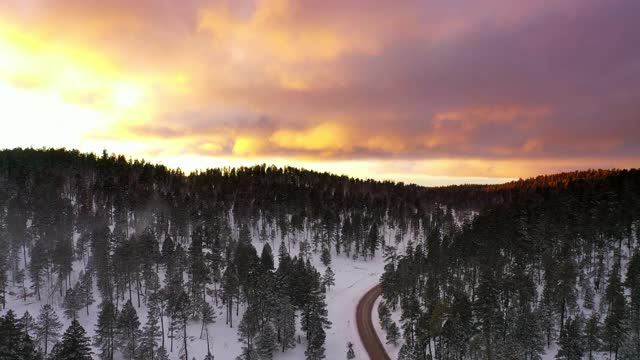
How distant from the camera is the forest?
68.6 m

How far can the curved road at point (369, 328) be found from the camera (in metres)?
78.2

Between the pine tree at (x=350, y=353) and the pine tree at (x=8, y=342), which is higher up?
the pine tree at (x=8, y=342)

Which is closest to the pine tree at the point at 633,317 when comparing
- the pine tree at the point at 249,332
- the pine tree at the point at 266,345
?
the pine tree at the point at 266,345

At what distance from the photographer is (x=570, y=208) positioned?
4631 inches

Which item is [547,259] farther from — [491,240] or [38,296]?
[38,296]

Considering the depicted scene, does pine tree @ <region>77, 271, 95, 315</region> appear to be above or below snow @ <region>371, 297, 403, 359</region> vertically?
above

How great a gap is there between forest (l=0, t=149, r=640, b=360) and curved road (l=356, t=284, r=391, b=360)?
460 centimetres

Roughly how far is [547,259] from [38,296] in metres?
124

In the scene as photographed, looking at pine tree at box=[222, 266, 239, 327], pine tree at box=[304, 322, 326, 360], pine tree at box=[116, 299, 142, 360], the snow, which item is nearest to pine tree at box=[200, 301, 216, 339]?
pine tree at box=[222, 266, 239, 327]

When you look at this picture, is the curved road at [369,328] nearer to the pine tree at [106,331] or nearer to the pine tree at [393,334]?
the pine tree at [393,334]

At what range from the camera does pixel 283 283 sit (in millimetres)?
89062

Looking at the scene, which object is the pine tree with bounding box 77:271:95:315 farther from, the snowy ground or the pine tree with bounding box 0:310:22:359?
the pine tree with bounding box 0:310:22:359

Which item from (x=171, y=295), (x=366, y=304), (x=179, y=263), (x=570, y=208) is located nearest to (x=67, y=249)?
(x=179, y=263)

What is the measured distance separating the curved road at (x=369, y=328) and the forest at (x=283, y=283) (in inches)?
181
